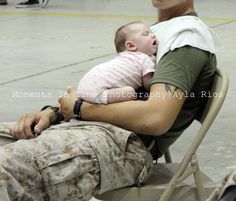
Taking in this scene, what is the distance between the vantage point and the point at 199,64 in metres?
2.66

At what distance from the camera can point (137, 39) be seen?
2875mm

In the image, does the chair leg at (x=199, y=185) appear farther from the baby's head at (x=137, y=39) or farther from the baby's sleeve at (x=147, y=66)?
the baby's head at (x=137, y=39)

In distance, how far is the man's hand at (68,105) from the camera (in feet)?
9.30

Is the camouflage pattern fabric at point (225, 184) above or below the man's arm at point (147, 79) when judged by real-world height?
above

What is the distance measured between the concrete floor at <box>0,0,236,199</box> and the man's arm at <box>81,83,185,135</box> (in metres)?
1.40

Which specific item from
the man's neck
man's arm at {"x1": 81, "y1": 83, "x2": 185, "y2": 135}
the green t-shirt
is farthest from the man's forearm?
the man's neck

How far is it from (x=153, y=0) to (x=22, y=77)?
3916 mm

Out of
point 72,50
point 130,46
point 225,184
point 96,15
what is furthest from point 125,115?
point 96,15

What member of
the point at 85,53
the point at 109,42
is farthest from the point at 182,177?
the point at 109,42

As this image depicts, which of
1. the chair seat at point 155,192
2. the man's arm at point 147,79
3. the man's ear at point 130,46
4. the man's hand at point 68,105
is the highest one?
the man's ear at point 130,46

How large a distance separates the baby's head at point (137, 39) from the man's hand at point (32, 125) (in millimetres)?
429

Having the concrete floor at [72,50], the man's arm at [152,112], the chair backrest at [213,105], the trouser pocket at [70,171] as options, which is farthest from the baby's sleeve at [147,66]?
the concrete floor at [72,50]

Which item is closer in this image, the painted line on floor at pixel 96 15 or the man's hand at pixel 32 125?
the man's hand at pixel 32 125

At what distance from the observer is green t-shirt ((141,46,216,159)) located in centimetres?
263
